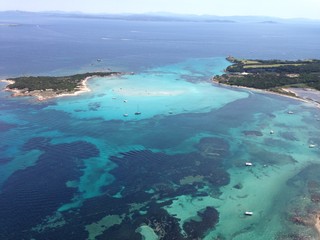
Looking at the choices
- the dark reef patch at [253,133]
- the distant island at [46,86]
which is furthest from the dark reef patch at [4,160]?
the dark reef patch at [253,133]

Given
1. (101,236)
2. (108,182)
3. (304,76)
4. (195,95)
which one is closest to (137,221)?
(101,236)

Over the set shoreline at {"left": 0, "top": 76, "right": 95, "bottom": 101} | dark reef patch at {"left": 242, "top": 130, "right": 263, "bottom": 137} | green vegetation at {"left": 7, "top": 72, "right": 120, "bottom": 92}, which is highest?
dark reef patch at {"left": 242, "top": 130, "right": 263, "bottom": 137}

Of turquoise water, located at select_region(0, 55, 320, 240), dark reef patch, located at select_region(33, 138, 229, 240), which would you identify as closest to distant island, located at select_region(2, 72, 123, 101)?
turquoise water, located at select_region(0, 55, 320, 240)

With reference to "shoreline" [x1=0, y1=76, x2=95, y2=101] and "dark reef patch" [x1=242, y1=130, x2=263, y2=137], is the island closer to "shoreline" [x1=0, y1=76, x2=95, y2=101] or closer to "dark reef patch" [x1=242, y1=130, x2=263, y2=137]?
"dark reef patch" [x1=242, y1=130, x2=263, y2=137]

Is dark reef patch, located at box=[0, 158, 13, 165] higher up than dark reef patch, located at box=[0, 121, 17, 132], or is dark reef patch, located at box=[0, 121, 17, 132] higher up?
dark reef patch, located at box=[0, 158, 13, 165]

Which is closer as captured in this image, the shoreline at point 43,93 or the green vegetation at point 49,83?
the shoreline at point 43,93

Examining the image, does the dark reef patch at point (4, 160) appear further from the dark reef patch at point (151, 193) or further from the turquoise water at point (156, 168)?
the dark reef patch at point (151, 193)
